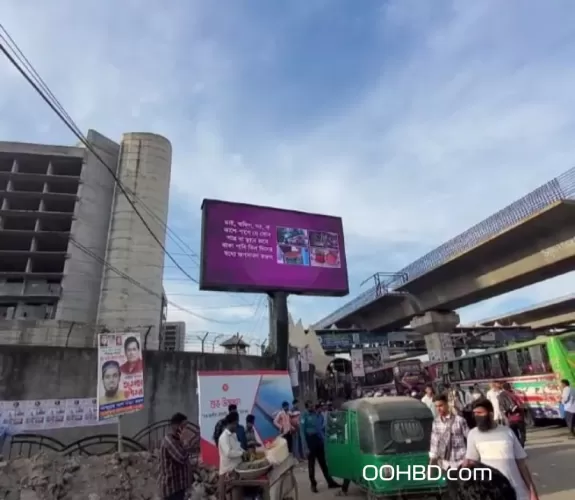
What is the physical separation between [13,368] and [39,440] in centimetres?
241

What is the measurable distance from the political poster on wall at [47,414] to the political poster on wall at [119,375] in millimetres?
3613

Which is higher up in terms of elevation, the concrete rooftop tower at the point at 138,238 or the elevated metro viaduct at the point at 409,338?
the concrete rooftop tower at the point at 138,238

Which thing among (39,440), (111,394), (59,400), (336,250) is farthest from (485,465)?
(336,250)

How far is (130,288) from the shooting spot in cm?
3462

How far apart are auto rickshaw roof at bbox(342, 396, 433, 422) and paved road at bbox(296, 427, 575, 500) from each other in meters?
2.05

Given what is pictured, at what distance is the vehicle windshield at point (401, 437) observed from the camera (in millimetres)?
6586

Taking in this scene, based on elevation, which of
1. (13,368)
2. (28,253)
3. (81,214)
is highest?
(81,214)

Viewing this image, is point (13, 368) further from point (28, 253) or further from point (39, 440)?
point (28, 253)

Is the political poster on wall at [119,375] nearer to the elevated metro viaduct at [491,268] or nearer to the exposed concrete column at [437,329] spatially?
the elevated metro viaduct at [491,268]

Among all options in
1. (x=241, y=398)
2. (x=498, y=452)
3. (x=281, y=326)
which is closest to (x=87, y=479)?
(x=241, y=398)

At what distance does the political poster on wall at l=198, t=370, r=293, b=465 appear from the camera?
27.8 ft

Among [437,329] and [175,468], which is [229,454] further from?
[437,329]

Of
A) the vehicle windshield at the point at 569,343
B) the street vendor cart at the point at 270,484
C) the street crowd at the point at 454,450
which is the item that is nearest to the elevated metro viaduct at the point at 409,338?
the vehicle windshield at the point at 569,343

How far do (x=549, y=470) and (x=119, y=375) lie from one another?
347 inches
